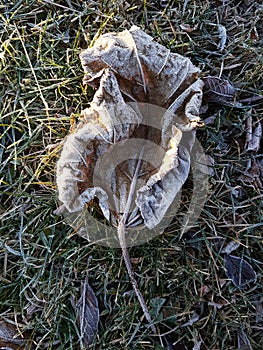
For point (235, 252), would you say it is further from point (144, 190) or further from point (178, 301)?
→ point (144, 190)

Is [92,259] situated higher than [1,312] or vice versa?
[92,259]

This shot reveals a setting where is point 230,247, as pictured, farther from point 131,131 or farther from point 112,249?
point 131,131

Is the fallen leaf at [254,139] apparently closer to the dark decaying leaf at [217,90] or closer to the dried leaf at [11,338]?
the dark decaying leaf at [217,90]

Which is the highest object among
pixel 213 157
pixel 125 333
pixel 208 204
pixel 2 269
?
pixel 213 157

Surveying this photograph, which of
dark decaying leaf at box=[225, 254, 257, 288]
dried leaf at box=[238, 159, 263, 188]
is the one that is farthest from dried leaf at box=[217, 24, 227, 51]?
dark decaying leaf at box=[225, 254, 257, 288]

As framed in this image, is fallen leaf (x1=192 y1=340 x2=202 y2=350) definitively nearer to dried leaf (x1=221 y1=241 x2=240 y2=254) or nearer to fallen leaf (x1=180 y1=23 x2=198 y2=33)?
dried leaf (x1=221 y1=241 x2=240 y2=254)

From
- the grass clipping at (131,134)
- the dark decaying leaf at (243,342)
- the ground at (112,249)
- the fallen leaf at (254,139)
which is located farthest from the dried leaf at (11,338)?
the fallen leaf at (254,139)

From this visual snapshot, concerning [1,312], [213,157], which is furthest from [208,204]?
[1,312]

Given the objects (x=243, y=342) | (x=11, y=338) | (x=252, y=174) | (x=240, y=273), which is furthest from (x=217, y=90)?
(x=11, y=338)
